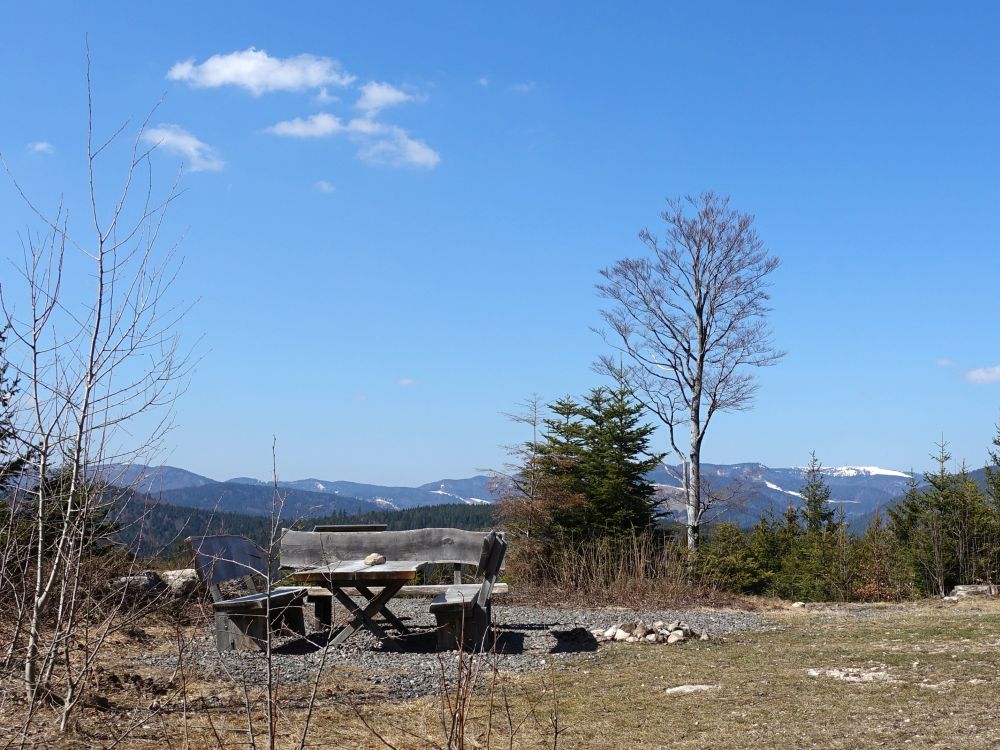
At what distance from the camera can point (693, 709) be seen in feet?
16.7

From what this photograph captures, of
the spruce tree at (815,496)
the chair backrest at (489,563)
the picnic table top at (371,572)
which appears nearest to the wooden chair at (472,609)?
the chair backrest at (489,563)

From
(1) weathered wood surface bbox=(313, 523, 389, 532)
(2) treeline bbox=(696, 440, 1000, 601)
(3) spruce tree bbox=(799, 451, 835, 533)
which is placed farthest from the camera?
(3) spruce tree bbox=(799, 451, 835, 533)

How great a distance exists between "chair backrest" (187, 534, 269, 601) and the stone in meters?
1.27

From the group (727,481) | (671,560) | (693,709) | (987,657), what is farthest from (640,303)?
(693,709)

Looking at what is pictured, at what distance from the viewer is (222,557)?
7.18 meters

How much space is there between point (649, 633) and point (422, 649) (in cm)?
207

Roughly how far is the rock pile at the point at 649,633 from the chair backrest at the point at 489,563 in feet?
4.75

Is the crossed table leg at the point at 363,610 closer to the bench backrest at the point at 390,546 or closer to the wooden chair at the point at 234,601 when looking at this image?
the wooden chair at the point at 234,601

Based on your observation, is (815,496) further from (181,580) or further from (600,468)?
(181,580)

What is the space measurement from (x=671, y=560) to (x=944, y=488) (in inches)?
193

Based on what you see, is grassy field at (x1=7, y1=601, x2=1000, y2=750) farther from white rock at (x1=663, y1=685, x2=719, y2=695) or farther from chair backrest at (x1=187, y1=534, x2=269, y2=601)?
chair backrest at (x1=187, y1=534, x2=269, y2=601)

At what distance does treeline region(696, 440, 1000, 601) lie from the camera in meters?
13.2

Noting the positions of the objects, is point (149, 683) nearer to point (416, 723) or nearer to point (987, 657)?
point (416, 723)

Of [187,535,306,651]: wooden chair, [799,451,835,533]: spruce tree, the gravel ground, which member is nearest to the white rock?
the gravel ground
